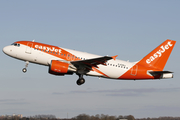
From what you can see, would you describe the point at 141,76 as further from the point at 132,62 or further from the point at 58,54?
the point at 58,54

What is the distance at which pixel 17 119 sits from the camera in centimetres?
4638

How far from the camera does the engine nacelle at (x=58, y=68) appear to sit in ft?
131

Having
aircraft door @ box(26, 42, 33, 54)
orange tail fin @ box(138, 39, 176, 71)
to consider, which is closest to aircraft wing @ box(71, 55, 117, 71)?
aircraft door @ box(26, 42, 33, 54)

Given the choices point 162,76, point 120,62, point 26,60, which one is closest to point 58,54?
point 26,60

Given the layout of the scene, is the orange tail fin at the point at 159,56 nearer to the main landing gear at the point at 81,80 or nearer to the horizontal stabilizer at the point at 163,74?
→ the horizontal stabilizer at the point at 163,74

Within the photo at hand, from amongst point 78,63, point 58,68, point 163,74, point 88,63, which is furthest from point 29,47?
point 163,74

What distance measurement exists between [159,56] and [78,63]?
1312 centimetres

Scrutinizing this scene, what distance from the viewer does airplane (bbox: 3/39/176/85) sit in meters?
40.4

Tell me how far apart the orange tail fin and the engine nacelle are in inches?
451

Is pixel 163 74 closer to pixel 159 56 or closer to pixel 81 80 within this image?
pixel 159 56

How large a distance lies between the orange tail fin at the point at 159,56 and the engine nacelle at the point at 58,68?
11461 millimetres

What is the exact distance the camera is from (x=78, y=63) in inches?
1601

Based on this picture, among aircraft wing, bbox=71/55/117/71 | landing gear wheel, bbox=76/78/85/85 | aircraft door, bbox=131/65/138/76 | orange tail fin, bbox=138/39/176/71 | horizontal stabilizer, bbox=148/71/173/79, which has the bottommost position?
landing gear wheel, bbox=76/78/85/85

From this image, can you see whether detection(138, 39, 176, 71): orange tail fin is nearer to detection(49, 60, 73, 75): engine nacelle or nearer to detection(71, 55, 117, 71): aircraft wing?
detection(71, 55, 117, 71): aircraft wing
